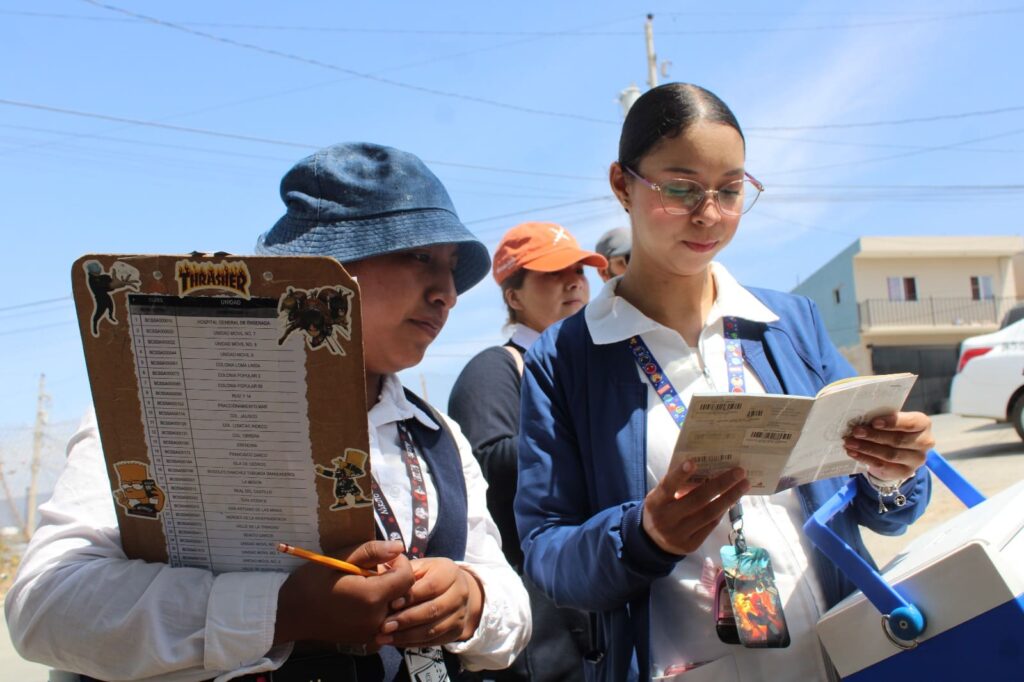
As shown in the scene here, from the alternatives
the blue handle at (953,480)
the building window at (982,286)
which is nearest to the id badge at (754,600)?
the blue handle at (953,480)

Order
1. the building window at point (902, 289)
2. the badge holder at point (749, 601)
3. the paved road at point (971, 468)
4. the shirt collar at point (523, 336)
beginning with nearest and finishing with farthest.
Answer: the badge holder at point (749, 601), the shirt collar at point (523, 336), the paved road at point (971, 468), the building window at point (902, 289)

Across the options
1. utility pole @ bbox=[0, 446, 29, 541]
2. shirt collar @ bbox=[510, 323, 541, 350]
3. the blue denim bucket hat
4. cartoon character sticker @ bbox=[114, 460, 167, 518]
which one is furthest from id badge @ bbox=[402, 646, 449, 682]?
utility pole @ bbox=[0, 446, 29, 541]

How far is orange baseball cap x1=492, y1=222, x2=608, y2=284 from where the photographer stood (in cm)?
312

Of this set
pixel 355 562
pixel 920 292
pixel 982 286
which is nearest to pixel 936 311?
pixel 920 292

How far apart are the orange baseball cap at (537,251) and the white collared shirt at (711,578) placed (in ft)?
4.30

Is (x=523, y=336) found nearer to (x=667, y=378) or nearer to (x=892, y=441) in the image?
(x=667, y=378)

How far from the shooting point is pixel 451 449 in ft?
6.11

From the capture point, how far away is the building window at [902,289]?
3216cm

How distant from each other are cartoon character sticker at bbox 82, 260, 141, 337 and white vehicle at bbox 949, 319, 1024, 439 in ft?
32.4

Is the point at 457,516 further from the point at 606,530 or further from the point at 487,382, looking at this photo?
the point at 487,382

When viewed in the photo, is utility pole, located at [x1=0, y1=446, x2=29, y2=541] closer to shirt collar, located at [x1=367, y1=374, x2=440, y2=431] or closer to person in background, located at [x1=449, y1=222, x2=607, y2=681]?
person in background, located at [x1=449, y1=222, x2=607, y2=681]

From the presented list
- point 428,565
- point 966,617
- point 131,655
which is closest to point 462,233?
point 428,565

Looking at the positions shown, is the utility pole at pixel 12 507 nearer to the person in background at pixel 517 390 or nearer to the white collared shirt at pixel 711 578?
the person in background at pixel 517 390

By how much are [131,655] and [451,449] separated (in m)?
0.80
